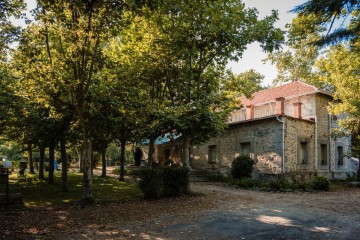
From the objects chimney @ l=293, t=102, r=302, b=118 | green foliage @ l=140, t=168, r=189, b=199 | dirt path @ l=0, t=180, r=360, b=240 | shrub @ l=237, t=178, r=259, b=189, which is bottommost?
shrub @ l=237, t=178, r=259, b=189

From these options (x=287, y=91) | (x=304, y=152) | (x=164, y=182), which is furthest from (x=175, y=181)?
(x=287, y=91)

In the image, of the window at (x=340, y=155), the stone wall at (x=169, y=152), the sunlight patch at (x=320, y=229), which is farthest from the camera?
the stone wall at (x=169, y=152)

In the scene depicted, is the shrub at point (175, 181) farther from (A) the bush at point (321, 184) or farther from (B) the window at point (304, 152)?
(B) the window at point (304, 152)

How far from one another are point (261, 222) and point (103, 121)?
646cm

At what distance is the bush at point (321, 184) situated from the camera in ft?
Result: 52.4

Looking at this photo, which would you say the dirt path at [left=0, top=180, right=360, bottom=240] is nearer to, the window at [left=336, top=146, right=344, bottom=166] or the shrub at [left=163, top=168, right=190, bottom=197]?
the shrub at [left=163, top=168, right=190, bottom=197]

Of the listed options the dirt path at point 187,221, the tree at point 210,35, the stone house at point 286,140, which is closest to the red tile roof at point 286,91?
the stone house at point 286,140

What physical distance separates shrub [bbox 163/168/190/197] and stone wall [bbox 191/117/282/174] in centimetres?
786

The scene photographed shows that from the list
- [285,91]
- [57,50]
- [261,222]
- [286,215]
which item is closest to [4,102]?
[57,50]

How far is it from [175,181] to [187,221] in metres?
4.52

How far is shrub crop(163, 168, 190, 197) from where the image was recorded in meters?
12.3

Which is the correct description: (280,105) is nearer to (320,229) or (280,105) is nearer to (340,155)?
(340,155)

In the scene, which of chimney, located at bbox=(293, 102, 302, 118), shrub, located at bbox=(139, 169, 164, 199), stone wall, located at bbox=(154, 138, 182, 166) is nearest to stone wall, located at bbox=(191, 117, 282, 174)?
chimney, located at bbox=(293, 102, 302, 118)

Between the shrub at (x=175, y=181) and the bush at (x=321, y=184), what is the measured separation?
7954 mm
